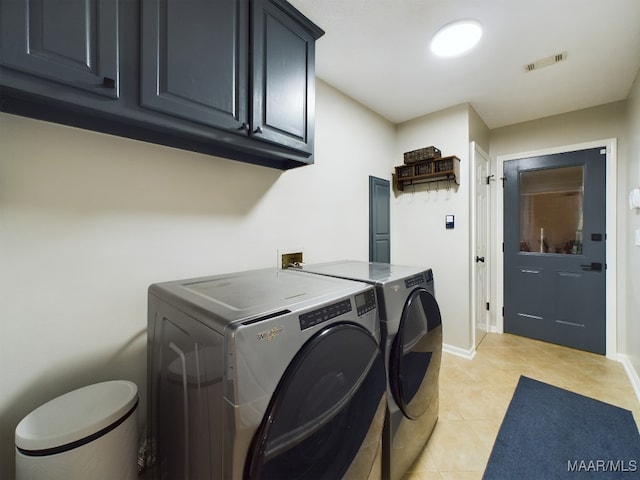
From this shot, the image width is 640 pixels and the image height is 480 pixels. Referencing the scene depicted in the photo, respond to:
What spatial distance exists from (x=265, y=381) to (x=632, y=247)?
10.5ft

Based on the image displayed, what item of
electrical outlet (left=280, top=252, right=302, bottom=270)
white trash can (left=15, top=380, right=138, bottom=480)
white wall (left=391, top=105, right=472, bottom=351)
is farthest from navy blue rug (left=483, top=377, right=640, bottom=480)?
white trash can (left=15, top=380, right=138, bottom=480)

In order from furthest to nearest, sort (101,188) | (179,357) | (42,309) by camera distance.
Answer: (101,188) < (42,309) < (179,357)

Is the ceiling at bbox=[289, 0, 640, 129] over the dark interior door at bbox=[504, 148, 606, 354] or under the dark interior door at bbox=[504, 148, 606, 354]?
over

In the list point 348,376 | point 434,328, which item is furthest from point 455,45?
point 348,376

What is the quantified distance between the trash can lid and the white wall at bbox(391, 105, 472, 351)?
264 centimetres

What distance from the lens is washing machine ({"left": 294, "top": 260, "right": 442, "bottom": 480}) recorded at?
3.74 ft

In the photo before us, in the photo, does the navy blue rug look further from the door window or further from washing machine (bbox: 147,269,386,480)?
the door window

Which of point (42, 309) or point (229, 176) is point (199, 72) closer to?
point (229, 176)

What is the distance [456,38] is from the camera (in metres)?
1.64

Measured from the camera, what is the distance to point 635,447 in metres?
1.50

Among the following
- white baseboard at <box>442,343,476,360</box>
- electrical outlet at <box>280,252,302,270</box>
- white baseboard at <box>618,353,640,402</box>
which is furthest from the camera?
white baseboard at <box>442,343,476,360</box>

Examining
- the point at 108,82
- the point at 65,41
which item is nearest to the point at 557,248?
the point at 108,82

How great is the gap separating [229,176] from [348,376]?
1.21 metres

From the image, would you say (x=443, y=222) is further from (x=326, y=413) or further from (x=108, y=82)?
(x=108, y=82)
